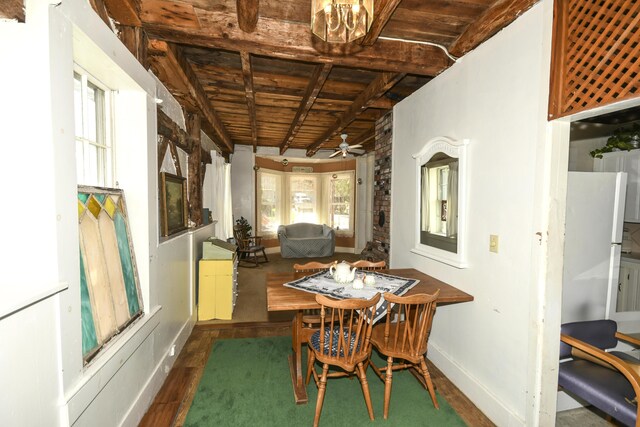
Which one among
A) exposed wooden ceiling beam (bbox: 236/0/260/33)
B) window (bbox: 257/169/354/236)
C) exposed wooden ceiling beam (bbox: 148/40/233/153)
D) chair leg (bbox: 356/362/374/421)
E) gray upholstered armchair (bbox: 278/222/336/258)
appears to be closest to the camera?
exposed wooden ceiling beam (bbox: 236/0/260/33)

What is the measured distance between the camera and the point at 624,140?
318cm

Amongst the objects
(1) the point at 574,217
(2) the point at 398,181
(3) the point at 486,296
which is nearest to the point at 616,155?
(1) the point at 574,217

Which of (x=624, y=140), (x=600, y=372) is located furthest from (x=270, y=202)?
(x=600, y=372)

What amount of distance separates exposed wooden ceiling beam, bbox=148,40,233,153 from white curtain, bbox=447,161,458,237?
2.47 meters

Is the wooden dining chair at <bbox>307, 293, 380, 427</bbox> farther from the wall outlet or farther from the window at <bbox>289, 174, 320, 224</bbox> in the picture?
the window at <bbox>289, 174, 320, 224</bbox>

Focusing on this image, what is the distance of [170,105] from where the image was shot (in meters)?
3.13

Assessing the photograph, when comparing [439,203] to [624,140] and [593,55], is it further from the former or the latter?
[624,140]

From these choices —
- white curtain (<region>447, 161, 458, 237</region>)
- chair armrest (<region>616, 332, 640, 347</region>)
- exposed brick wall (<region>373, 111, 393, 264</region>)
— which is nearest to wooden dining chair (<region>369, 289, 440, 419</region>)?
white curtain (<region>447, 161, 458, 237</region>)

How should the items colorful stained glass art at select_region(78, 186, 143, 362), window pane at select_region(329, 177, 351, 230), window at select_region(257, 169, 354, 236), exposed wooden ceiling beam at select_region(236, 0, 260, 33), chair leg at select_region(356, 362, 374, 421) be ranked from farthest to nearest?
window pane at select_region(329, 177, 351, 230)
window at select_region(257, 169, 354, 236)
chair leg at select_region(356, 362, 374, 421)
exposed wooden ceiling beam at select_region(236, 0, 260, 33)
colorful stained glass art at select_region(78, 186, 143, 362)

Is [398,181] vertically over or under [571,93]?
under

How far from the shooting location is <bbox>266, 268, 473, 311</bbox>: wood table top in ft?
6.49

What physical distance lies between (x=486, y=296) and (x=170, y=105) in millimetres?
3422

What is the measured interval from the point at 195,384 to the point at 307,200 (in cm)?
673

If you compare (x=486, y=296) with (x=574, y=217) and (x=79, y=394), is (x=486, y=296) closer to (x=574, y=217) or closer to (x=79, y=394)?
(x=574, y=217)
